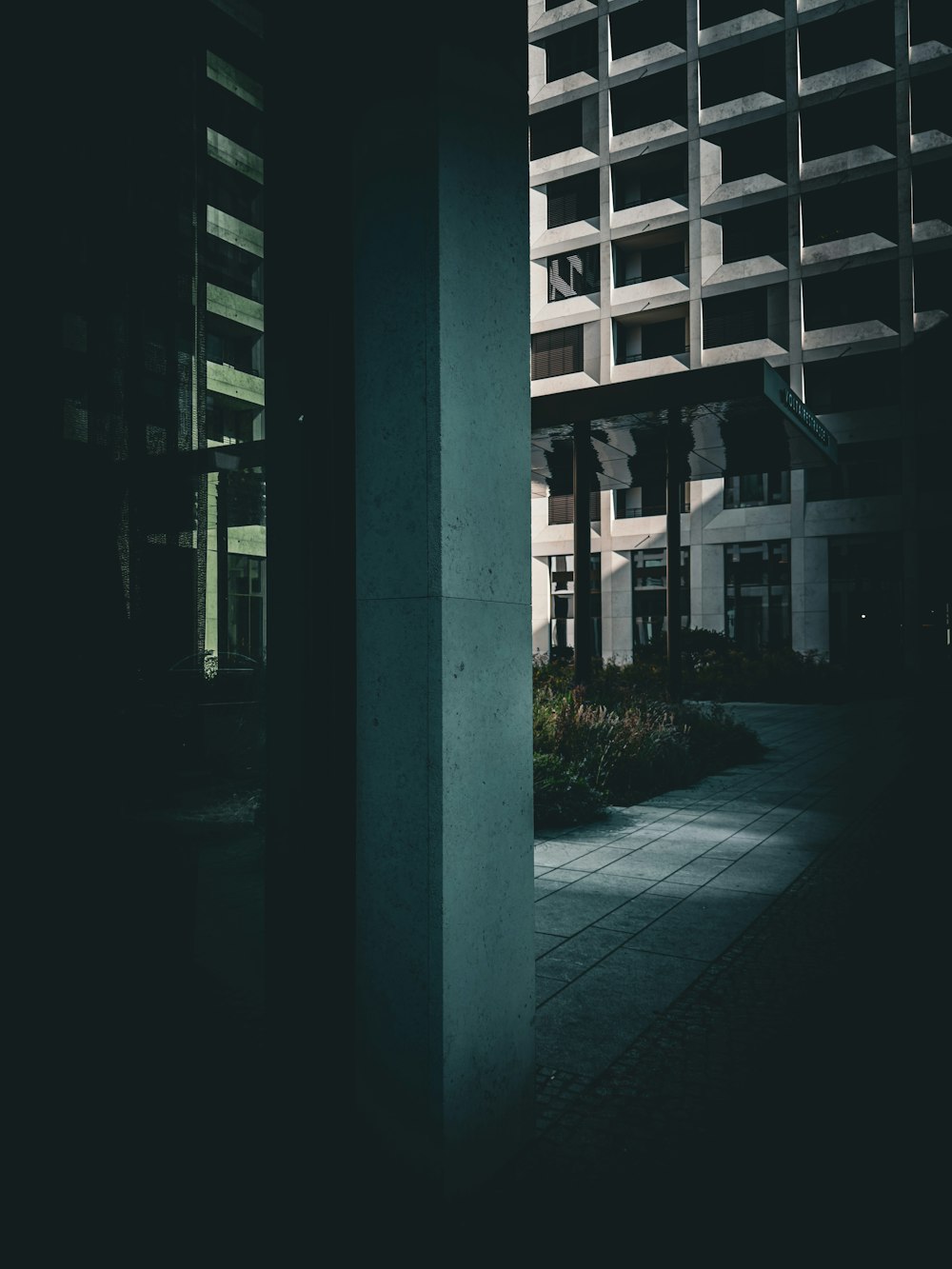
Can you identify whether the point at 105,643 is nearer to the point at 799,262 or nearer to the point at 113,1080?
the point at 113,1080

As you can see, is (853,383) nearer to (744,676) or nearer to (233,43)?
(744,676)

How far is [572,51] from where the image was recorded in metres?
40.2

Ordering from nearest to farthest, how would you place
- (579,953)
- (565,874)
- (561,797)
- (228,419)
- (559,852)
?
(228,419), (579,953), (565,874), (559,852), (561,797)

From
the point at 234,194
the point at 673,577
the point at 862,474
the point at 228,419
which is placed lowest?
the point at 228,419

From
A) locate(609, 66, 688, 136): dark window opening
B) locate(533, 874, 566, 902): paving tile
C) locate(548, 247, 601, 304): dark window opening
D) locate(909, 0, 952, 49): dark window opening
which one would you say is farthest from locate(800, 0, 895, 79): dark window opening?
locate(533, 874, 566, 902): paving tile

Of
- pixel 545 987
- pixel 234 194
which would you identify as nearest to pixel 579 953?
pixel 545 987

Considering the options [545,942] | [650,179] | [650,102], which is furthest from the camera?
[650,179]

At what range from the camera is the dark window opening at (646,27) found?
37156mm

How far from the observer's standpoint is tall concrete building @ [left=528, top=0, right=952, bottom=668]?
3234 centimetres

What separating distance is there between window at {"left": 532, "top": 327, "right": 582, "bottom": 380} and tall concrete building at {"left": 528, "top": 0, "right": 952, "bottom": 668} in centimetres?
9

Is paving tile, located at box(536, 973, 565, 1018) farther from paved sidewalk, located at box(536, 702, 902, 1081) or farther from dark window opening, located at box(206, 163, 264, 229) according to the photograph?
dark window opening, located at box(206, 163, 264, 229)

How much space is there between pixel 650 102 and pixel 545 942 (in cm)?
4215

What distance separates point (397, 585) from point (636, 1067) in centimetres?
233

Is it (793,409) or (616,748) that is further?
(793,409)
